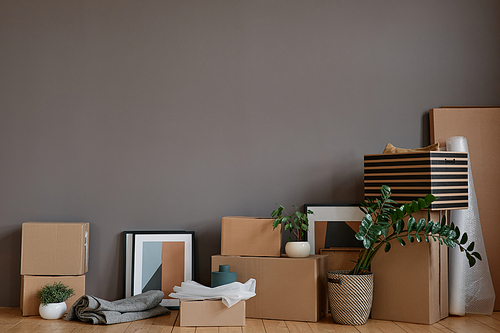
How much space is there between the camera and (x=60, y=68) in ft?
9.39

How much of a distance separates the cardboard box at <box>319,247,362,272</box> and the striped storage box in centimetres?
45

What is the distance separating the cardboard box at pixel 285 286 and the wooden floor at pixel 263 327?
0.18ft

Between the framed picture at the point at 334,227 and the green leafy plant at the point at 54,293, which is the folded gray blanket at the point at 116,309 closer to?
the green leafy plant at the point at 54,293

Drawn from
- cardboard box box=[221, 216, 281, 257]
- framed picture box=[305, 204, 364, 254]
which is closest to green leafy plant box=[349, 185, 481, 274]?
framed picture box=[305, 204, 364, 254]

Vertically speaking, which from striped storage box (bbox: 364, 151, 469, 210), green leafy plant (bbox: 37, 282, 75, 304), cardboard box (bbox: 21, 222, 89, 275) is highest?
striped storage box (bbox: 364, 151, 469, 210)

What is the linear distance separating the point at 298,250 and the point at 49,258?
4.81 feet

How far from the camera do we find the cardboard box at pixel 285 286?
7.66 feet

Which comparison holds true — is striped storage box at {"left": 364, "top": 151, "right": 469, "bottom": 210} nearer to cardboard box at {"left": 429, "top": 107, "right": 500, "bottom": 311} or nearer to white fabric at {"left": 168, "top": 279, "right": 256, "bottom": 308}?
cardboard box at {"left": 429, "top": 107, "right": 500, "bottom": 311}

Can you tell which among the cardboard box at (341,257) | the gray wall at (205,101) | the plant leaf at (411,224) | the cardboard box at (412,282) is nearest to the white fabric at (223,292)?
the gray wall at (205,101)

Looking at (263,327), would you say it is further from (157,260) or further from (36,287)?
(36,287)

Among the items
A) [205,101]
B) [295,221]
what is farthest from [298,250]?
[205,101]

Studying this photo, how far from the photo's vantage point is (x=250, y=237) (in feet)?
8.11

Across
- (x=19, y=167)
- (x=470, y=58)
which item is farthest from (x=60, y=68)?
(x=470, y=58)

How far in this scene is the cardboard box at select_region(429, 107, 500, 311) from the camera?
2641mm
